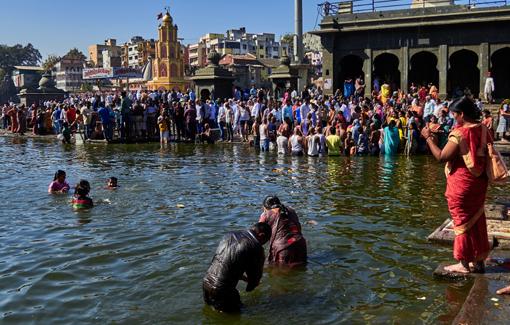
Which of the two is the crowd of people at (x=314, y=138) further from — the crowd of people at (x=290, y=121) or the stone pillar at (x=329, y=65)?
Answer: the stone pillar at (x=329, y=65)

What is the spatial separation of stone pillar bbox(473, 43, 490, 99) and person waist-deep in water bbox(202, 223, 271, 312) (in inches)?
987

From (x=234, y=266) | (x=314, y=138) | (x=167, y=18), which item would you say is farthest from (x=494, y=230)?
(x=167, y=18)

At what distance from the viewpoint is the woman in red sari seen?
20.4 ft

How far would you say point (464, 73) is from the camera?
31.1 m

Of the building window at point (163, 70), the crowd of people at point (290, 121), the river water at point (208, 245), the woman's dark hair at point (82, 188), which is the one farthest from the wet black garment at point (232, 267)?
the building window at point (163, 70)

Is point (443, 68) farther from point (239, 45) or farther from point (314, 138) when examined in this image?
point (239, 45)

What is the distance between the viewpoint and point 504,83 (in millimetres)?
30266

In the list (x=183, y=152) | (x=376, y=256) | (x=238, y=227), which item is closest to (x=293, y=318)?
(x=376, y=256)

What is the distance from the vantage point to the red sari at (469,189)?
20.4 feet

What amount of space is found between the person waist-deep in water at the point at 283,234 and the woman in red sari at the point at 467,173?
2150mm

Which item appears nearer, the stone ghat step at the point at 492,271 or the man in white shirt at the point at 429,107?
the stone ghat step at the point at 492,271

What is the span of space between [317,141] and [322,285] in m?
13.3

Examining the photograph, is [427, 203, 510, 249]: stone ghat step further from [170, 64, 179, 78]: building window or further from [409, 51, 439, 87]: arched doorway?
[170, 64, 179, 78]: building window

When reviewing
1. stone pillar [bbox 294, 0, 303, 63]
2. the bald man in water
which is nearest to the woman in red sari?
the bald man in water
